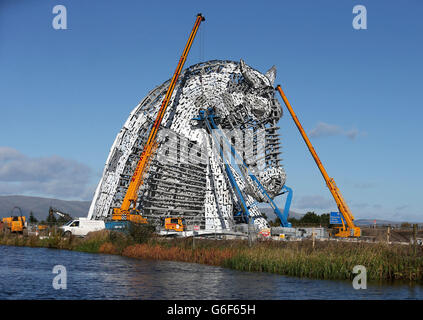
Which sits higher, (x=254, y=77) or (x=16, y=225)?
(x=254, y=77)

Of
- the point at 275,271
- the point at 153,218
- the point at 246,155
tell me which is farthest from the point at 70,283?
the point at 246,155

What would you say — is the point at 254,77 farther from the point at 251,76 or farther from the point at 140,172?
the point at 140,172

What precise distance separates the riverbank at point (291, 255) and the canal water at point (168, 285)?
1.04 m

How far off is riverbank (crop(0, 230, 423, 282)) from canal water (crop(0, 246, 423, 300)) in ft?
3.42

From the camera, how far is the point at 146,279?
89.5 feet

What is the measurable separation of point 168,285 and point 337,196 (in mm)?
35273

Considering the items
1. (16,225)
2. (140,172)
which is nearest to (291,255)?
(140,172)

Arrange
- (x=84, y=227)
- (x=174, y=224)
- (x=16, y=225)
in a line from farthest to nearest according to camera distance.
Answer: (x=16, y=225) → (x=84, y=227) → (x=174, y=224)

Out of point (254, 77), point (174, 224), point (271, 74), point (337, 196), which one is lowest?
point (174, 224)

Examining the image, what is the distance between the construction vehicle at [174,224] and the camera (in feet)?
171

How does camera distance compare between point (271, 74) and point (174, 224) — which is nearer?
point (174, 224)

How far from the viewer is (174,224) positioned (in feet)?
171
